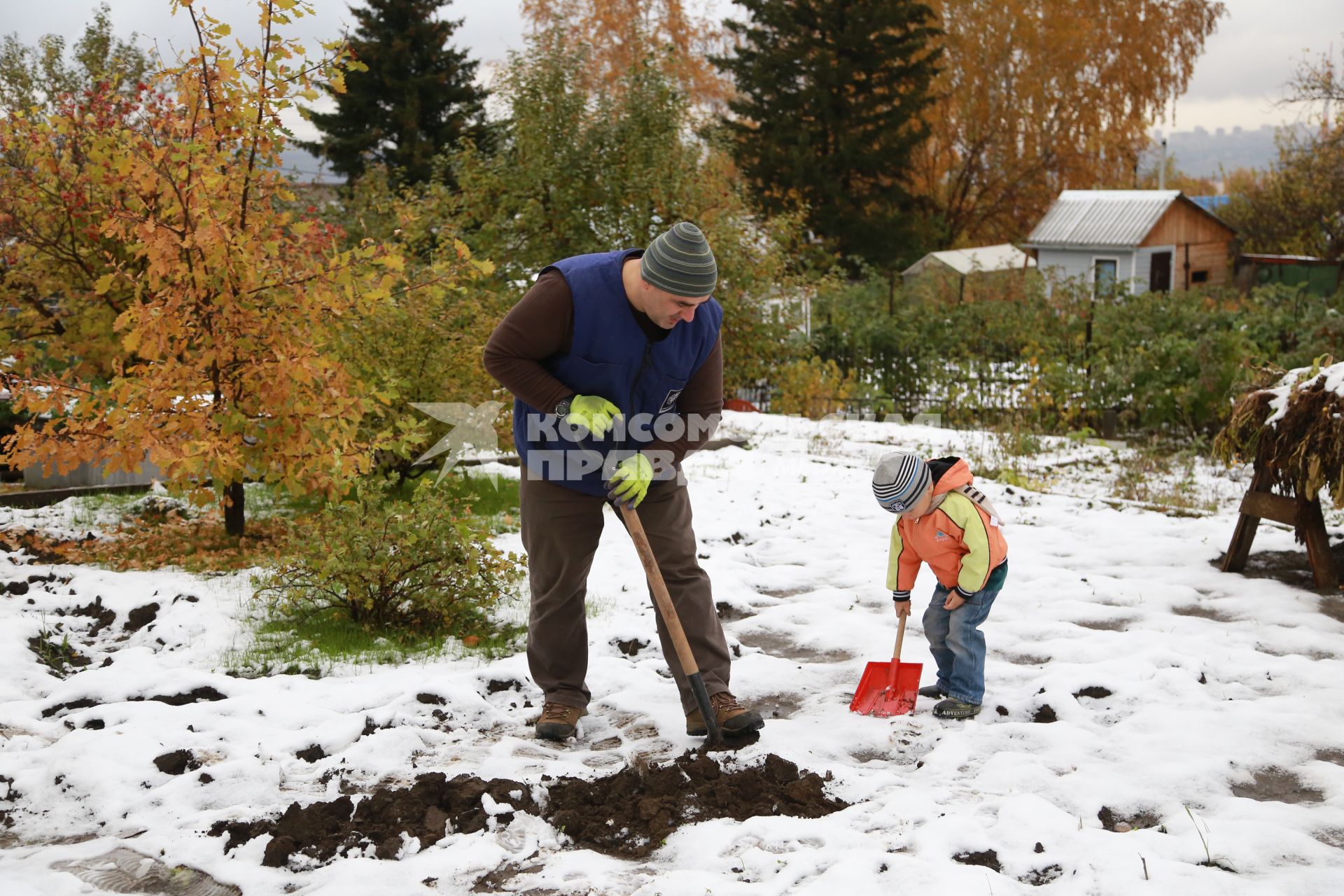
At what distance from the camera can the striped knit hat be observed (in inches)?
152

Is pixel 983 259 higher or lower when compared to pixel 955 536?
higher

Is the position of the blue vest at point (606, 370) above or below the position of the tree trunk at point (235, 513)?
above

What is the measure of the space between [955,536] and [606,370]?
137cm

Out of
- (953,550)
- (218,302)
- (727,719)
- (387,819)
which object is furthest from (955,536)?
(218,302)

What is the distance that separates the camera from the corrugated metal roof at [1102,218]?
1012 inches

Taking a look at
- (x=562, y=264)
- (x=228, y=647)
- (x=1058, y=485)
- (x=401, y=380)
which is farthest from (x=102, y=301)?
(x=1058, y=485)

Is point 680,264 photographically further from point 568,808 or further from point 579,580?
point 568,808

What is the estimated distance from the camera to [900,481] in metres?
3.86

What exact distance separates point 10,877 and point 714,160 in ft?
39.5

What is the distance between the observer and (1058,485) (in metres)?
8.23

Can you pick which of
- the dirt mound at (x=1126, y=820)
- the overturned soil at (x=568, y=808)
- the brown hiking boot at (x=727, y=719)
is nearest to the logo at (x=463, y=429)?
the brown hiking boot at (x=727, y=719)

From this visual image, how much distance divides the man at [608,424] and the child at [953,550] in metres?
0.71

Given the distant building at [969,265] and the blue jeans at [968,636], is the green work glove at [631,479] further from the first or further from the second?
the distant building at [969,265]

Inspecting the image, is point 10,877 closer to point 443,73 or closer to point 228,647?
point 228,647
